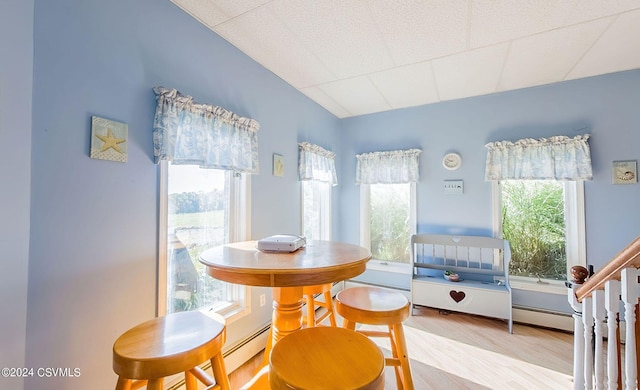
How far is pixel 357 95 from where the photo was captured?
9.25 feet

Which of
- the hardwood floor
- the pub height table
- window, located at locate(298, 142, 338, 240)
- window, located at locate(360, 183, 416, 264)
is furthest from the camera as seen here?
window, located at locate(360, 183, 416, 264)

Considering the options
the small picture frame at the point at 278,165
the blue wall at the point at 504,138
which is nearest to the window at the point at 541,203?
the blue wall at the point at 504,138

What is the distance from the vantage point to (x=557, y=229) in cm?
256

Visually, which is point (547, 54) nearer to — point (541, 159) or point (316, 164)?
point (541, 159)

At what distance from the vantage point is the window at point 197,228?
5.08 ft

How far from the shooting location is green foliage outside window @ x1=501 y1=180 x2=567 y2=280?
2562mm

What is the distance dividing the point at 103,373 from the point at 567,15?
3.28 m

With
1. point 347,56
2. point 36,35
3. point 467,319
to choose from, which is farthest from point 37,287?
point 467,319

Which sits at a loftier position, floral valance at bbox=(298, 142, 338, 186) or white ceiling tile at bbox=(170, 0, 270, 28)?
white ceiling tile at bbox=(170, 0, 270, 28)

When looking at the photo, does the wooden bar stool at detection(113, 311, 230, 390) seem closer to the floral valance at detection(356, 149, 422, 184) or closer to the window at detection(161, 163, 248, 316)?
the window at detection(161, 163, 248, 316)

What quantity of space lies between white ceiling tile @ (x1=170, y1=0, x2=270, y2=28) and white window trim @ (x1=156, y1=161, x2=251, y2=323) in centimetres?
97

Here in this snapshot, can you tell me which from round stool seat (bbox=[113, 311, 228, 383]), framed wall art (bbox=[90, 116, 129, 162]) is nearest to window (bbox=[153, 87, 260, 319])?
framed wall art (bbox=[90, 116, 129, 162])

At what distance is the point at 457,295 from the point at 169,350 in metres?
2.66

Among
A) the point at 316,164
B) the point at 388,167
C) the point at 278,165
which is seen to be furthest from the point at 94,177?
the point at 388,167
